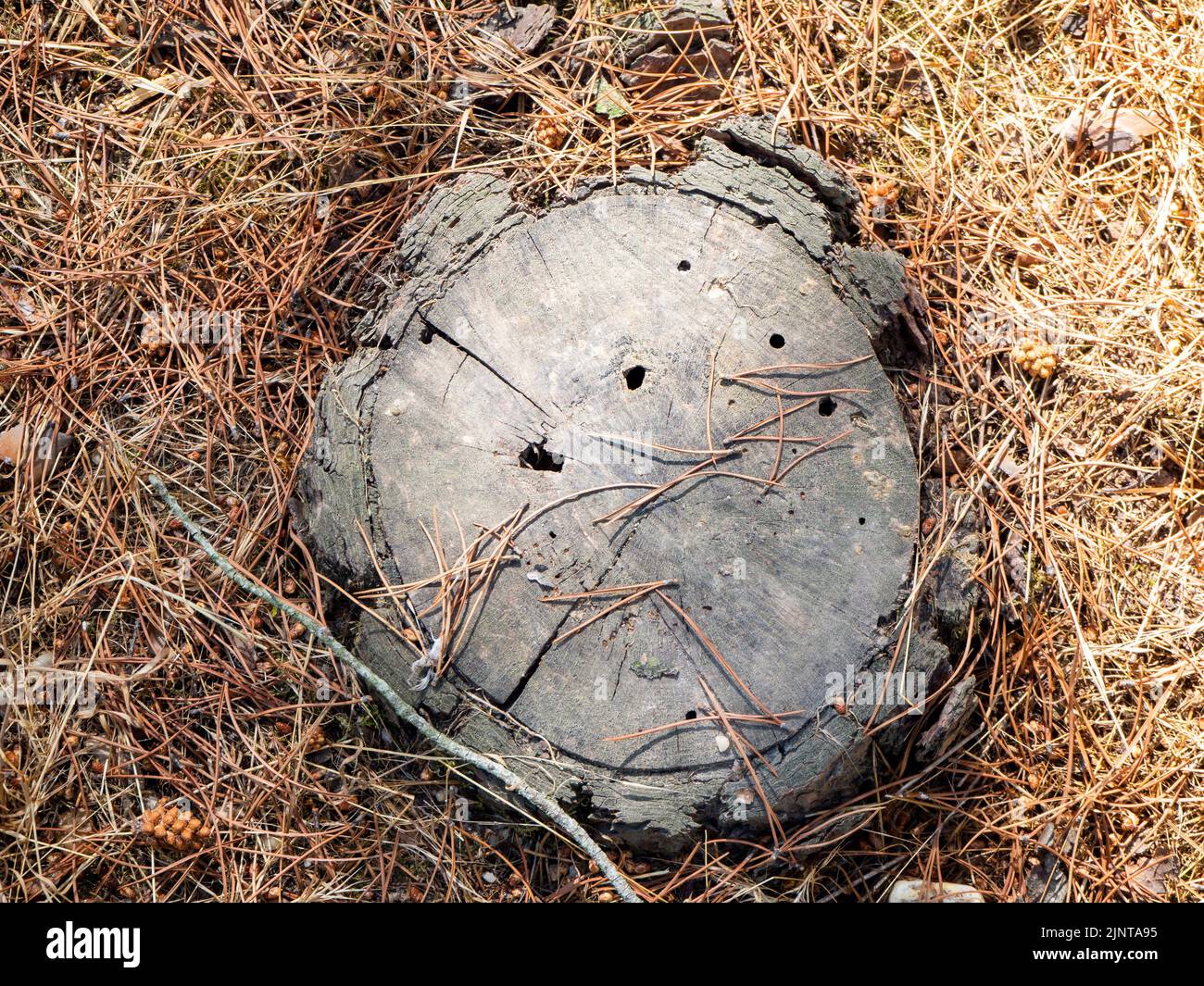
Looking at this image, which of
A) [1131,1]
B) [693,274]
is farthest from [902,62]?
[693,274]

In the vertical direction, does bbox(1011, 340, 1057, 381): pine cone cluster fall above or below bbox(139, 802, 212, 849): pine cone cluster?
above

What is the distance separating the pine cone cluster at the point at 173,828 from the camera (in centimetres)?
200

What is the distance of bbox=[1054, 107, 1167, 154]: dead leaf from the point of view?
7.82 ft

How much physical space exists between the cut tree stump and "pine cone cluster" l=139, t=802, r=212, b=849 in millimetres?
610

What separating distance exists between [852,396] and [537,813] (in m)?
1.22

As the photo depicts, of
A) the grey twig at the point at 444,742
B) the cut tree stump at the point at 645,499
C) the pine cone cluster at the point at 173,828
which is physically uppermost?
the cut tree stump at the point at 645,499

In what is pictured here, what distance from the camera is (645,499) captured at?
187cm

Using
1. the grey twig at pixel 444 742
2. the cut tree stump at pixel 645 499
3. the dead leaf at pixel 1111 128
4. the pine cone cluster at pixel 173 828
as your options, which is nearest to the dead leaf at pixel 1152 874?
the cut tree stump at pixel 645 499

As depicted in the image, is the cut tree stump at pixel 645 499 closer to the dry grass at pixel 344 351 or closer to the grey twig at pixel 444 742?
the grey twig at pixel 444 742

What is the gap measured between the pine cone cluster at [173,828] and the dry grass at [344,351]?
2 cm

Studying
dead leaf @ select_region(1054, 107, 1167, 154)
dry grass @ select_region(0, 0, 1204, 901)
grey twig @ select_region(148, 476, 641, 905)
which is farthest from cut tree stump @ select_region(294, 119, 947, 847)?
dead leaf @ select_region(1054, 107, 1167, 154)

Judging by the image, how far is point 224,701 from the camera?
2109 millimetres

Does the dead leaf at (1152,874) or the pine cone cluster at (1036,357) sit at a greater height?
the pine cone cluster at (1036,357)

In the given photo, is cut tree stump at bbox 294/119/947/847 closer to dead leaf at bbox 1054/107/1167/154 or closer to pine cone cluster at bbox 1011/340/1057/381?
pine cone cluster at bbox 1011/340/1057/381
